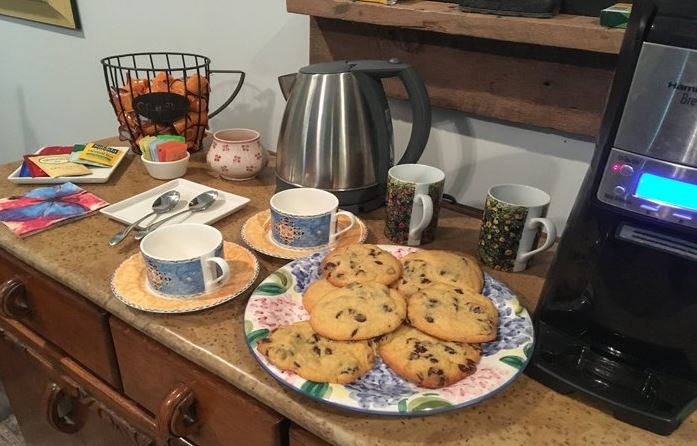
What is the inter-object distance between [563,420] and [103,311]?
566mm

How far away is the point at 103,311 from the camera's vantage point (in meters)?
0.69

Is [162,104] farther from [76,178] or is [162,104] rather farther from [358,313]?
[358,313]

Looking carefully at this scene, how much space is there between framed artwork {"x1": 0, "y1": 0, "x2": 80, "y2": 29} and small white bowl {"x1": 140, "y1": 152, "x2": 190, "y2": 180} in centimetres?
80

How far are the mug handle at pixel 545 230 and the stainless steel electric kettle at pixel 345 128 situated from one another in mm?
214

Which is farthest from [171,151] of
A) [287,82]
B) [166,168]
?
[287,82]

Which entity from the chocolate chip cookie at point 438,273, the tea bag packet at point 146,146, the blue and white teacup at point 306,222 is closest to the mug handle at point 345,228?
the blue and white teacup at point 306,222

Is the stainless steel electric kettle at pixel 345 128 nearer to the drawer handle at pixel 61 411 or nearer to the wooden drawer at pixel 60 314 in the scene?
the wooden drawer at pixel 60 314

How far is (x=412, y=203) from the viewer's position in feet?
2.44

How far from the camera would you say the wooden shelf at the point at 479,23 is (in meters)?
0.69

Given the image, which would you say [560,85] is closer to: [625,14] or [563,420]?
[625,14]

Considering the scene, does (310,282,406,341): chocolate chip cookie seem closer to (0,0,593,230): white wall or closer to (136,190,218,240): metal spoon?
(136,190,218,240): metal spoon

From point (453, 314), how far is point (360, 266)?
0.43ft

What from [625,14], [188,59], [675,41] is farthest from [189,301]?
[188,59]

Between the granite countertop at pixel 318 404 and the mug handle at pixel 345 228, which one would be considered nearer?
the granite countertop at pixel 318 404
